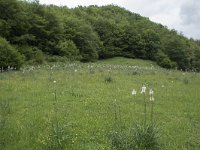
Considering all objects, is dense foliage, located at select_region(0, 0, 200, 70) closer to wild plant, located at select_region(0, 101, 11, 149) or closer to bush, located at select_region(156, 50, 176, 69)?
bush, located at select_region(156, 50, 176, 69)

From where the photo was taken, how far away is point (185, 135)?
10.7 meters

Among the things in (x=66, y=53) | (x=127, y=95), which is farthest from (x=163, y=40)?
(x=127, y=95)

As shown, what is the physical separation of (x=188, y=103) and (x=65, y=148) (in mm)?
7982

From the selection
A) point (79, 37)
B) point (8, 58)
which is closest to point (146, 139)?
point (8, 58)

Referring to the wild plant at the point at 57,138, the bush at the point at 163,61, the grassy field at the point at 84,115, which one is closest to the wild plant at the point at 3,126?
the grassy field at the point at 84,115

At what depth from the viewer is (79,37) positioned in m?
65.6

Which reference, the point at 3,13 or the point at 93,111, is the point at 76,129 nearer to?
the point at 93,111

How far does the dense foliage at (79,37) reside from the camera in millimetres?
49594

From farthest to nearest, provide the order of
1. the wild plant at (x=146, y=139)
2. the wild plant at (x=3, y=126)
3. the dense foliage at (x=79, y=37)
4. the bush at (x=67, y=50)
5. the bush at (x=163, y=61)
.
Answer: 1. the bush at (x=163, y=61)
2. the bush at (x=67, y=50)
3. the dense foliage at (x=79, y=37)
4. the wild plant at (x=3, y=126)
5. the wild plant at (x=146, y=139)

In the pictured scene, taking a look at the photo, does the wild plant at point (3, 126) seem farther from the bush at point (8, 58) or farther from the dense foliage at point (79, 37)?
the dense foliage at point (79, 37)

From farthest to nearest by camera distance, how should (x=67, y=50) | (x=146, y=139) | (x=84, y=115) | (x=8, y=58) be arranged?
(x=67, y=50)
(x=8, y=58)
(x=84, y=115)
(x=146, y=139)

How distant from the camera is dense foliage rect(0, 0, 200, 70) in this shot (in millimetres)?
49594

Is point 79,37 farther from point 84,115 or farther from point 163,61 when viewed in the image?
point 84,115

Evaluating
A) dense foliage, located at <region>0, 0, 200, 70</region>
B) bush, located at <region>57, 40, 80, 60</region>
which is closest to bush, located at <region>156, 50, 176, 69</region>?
dense foliage, located at <region>0, 0, 200, 70</region>
